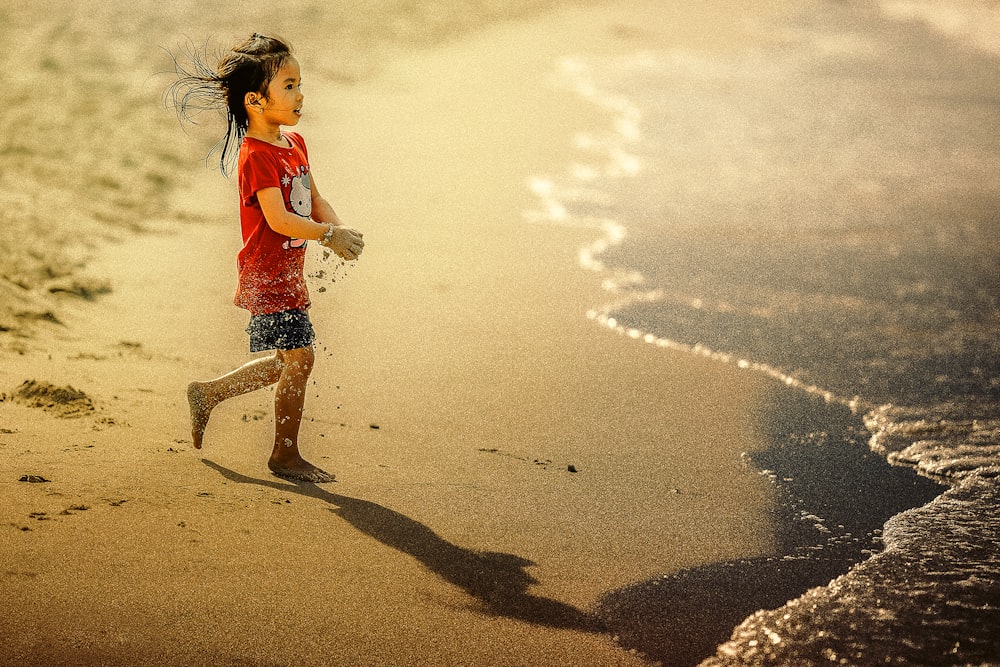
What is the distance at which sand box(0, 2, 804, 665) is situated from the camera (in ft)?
9.00

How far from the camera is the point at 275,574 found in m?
2.93

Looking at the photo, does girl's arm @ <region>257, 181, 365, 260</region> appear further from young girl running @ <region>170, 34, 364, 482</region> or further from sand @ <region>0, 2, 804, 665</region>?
sand @ <region>0, 2, 804, 665</region>

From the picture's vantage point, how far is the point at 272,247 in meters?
3.41

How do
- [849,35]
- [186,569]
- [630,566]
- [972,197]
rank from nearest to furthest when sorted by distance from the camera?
[186,569] → [630,566] → [972,197] → [849,35]

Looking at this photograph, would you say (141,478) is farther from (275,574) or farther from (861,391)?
(861,391)

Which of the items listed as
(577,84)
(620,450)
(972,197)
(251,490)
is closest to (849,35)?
(577,84)

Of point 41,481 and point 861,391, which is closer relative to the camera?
point 41,481

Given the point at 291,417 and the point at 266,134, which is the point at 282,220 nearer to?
the point at 266,134

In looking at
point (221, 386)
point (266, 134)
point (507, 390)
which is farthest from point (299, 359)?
point (507, 390)

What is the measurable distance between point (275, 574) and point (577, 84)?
8.73 meters

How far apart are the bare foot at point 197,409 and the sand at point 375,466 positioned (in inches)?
3.1

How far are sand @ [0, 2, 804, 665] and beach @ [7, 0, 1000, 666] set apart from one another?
0.01 metres

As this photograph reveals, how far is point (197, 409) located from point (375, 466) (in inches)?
23.4

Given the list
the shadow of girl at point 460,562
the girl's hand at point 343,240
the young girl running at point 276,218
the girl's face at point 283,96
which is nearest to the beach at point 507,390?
the shadow of girl at point 460,562
